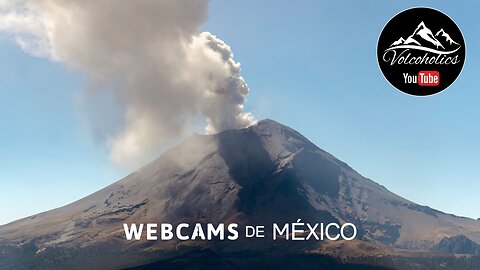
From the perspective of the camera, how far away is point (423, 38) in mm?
78562

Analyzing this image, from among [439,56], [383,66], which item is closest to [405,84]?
[383,66]

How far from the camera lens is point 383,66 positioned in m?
73.4

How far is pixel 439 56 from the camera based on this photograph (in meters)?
78.0

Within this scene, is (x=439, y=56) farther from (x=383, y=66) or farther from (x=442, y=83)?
(x=383, y=66)

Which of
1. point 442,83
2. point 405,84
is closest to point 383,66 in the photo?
point 405,84

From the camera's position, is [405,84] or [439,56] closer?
[405,84]

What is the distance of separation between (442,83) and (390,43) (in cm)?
883

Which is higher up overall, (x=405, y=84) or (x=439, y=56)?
(x=439, y=56)

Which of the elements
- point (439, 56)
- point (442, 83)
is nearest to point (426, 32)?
point (439, 56)

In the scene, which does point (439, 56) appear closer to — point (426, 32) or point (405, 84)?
point (426, 32)

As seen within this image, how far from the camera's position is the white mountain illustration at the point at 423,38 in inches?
3044

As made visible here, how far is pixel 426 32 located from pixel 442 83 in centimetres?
861

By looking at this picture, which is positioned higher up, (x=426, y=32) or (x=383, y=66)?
(x=426, y=32)

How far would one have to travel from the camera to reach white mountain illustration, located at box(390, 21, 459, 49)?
77312 millimetres
